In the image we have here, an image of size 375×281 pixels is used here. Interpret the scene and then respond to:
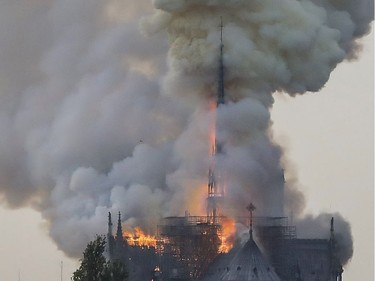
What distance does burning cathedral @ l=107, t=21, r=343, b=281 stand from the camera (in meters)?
181

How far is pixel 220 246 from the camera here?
604 feet

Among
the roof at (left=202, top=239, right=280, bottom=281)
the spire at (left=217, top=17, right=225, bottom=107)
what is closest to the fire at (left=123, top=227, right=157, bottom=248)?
the roof at (left=202, top=239, right=280, bottom=281)

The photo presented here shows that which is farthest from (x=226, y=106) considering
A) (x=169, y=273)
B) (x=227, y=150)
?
(x=169, y=273)

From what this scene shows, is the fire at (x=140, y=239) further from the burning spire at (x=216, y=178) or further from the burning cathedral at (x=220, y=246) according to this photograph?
the burning spire at (x=216, y=178)

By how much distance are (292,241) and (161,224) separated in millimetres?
11948

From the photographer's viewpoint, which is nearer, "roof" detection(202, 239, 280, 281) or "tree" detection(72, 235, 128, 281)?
"tree" detection(72, 235, 128, 281)

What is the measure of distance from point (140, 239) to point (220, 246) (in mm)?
7981

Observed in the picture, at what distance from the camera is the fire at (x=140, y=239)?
187m

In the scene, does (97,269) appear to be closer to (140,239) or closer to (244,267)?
(244,267)

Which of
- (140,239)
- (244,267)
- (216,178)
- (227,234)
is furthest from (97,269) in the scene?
(140,239)

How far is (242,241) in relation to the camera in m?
183

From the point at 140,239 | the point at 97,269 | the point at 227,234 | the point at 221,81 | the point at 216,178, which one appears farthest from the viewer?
the point at 140,239

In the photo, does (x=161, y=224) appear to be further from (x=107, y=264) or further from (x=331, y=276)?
(x=107, y=264)

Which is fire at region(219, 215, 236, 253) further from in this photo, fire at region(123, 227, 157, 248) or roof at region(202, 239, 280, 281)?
fire at region(123, 227, 157, 248)
